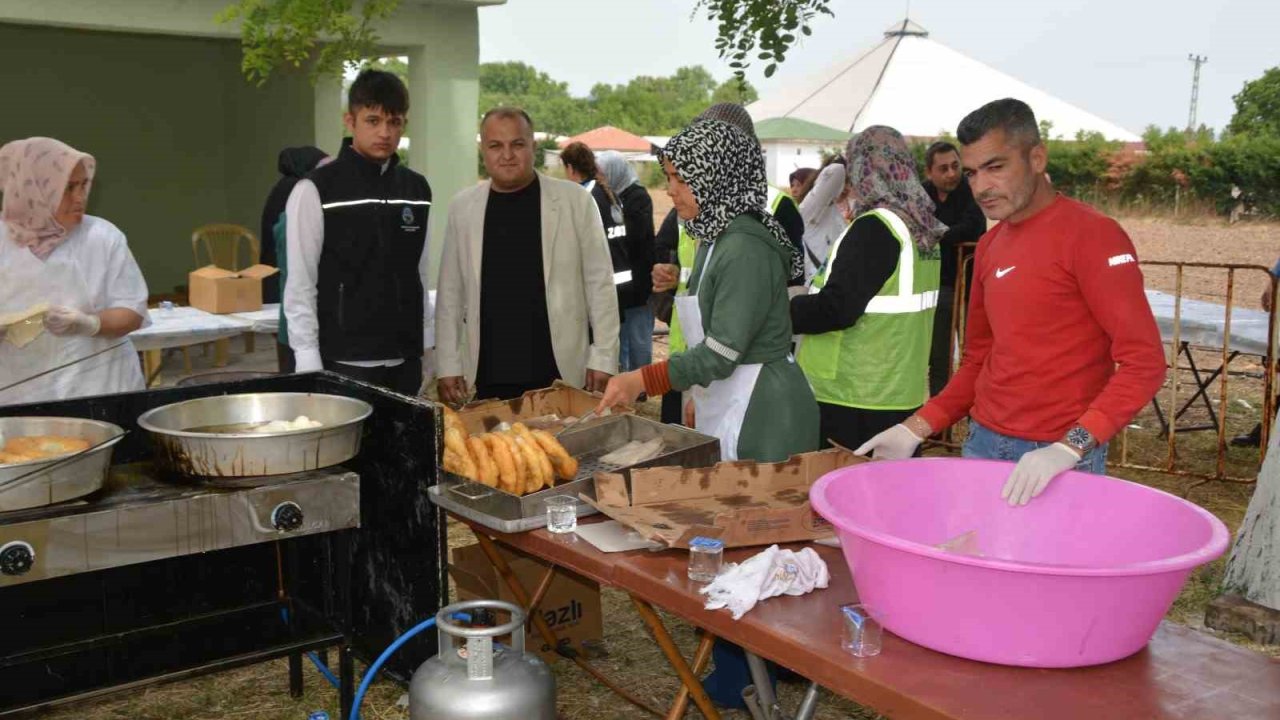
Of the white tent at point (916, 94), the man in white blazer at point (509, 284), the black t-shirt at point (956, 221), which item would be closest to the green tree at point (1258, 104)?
the white tent at point (916, 94)

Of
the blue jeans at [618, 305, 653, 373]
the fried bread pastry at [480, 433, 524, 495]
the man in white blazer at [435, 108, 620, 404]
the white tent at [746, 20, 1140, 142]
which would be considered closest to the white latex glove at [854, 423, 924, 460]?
the fried bread pastry at [480, 433, 524, 495]

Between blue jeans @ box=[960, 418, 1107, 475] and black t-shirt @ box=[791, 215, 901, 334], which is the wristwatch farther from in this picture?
black t-shirt @ box=[791, 215, 901, 334]

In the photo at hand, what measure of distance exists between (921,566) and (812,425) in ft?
5.03

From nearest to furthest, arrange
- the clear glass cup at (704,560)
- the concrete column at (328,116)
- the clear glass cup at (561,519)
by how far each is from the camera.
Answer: the clear glass cup at (704,560), the clear glass cup at (561,519), the concrete column at (328,116)

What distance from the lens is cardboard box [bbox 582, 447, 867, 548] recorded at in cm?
244

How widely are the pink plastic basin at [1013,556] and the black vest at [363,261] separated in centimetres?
224

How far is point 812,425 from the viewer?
3.33 metres

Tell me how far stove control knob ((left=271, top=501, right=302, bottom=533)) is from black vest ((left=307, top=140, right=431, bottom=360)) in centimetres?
133

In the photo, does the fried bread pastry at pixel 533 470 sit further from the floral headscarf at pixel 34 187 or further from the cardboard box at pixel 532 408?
the floral headscarf at pixel 34 187

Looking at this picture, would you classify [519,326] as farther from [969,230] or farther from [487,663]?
Result: [969,230]

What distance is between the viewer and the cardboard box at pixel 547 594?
3.70m

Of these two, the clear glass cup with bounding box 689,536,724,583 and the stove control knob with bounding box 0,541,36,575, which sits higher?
the clear glass cup with bounding box 689,536,724,583

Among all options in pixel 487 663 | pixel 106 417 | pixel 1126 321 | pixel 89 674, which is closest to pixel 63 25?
pixel 106 417

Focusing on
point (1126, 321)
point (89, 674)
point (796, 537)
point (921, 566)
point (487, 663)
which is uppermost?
point (1126, 321)
